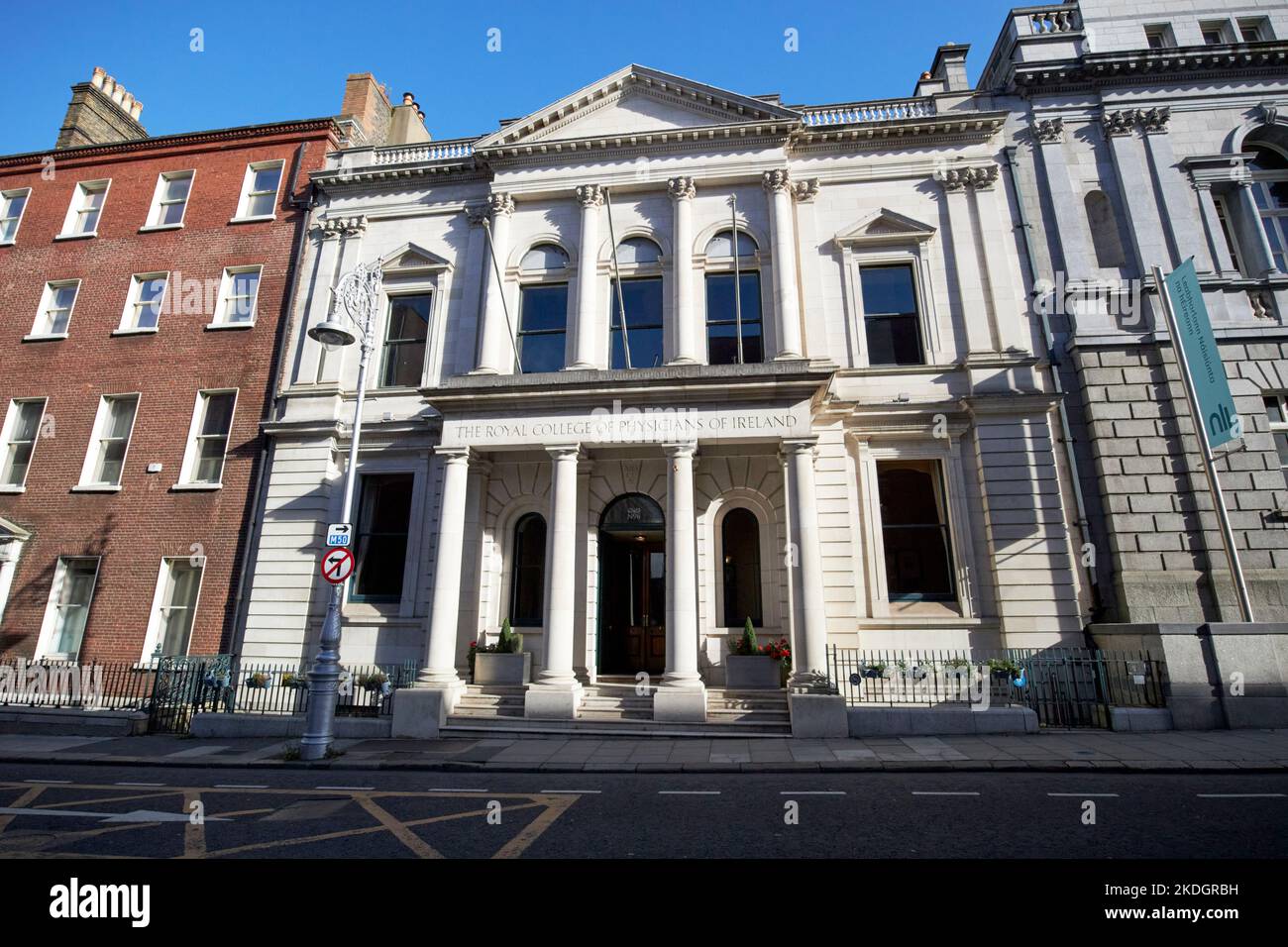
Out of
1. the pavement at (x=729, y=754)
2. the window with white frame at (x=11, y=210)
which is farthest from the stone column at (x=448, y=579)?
the window with white frame at (x=11, y=210)

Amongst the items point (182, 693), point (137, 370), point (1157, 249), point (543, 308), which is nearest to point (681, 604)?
point (543, 308)

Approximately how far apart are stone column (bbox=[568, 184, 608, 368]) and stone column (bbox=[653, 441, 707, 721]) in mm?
4119

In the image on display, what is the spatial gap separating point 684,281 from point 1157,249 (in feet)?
40.7

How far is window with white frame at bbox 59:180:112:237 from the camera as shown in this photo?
21.1 meters

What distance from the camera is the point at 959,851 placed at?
5137 millimetres

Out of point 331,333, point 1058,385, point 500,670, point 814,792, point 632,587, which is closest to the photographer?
point 814,792

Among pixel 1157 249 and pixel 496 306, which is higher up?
pixel 1157 249

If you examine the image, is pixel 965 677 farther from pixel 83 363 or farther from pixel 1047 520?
pixel 83 363

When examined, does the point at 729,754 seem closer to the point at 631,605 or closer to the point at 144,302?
the point at 631,605

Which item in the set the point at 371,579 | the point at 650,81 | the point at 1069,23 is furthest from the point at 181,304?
the point at 1069,23

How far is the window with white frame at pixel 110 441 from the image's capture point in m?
17.9

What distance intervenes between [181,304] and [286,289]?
376 centimetres

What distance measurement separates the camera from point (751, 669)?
12.9m

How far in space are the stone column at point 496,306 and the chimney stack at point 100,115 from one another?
15.9 metres
